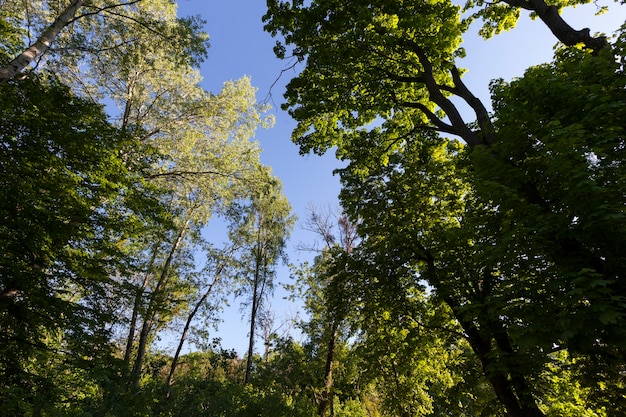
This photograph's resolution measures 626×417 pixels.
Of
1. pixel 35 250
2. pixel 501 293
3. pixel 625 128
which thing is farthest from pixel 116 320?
pixel 625 128

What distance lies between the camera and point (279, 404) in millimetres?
11359

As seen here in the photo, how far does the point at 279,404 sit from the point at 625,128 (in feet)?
39.5

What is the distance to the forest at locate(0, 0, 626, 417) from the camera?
4141mm

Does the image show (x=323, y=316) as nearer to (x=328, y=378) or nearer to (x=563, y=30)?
(x=328, y=378)

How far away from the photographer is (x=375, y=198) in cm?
914

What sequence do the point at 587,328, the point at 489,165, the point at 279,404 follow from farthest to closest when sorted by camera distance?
the point at 279,404 → the point at 489,165 → the point at 587,328

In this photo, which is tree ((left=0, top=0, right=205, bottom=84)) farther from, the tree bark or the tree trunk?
the tree trunk

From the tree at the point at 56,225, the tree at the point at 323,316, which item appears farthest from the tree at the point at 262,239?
the tree at the point at 56,225

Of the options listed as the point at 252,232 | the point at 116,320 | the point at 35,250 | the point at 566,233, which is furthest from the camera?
the point at 252,232

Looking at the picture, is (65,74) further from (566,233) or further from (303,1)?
(566,233)

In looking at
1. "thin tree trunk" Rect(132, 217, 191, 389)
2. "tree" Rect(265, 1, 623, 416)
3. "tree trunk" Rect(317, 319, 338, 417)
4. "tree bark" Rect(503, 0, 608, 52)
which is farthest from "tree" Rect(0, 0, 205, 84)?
"tree trunk" Rect(317, 319, 338, 417)

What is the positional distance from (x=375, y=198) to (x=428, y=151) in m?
2.05

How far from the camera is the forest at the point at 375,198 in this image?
13.6ft

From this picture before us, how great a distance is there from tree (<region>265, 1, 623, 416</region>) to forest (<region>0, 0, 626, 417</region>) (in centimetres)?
6
